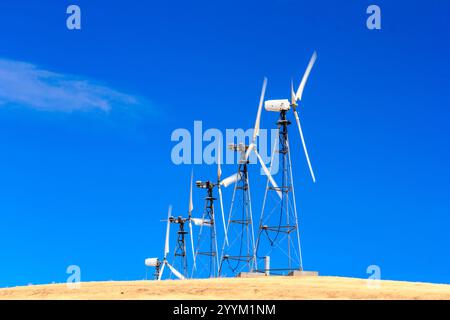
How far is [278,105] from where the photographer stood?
6744 cm

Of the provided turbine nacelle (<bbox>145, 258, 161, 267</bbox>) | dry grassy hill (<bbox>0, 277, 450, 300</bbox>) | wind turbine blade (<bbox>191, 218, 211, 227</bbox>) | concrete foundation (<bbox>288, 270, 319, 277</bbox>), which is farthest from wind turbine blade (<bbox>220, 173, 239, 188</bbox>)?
turbine nacelle (<bbox>145, 258, 161, 267</bbox>)

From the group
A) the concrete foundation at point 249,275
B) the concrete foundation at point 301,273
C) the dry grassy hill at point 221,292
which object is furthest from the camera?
the concrete foundation at point 249,275

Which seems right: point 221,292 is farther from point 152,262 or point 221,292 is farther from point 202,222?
point 152,262

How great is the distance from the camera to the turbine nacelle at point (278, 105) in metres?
67.2

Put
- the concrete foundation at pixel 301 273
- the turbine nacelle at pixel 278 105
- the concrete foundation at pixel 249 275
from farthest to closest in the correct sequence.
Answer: the turbine nacelle at pixel 278 105 < the concrete foundation at pixel 249 275 < the concrete foundation at pixel 301 273

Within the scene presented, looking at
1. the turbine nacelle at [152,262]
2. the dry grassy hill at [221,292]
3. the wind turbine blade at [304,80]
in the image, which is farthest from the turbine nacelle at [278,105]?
the turbine nacelle at [152,262]

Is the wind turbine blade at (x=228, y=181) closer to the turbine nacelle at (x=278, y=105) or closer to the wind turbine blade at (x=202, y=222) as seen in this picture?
the wind turbine blade at (x=202, y=222)

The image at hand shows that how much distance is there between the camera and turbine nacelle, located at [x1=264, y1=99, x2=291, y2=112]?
221ft

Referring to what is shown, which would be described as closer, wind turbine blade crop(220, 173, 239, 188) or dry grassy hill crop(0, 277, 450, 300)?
dry grassy hill crop(0, 277, 450, 300)

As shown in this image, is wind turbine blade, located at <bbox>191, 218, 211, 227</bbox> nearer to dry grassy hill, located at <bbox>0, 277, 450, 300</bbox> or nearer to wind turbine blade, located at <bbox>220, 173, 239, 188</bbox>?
wind turbine blade, located at <bbox>220, 173, 239, 188</bbox>

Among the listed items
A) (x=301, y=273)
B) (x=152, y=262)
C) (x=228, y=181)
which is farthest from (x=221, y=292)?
(x=152, y=262)

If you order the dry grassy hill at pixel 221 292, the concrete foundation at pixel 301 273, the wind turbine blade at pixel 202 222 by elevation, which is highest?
the wind turbine blade at pixel 202 222
